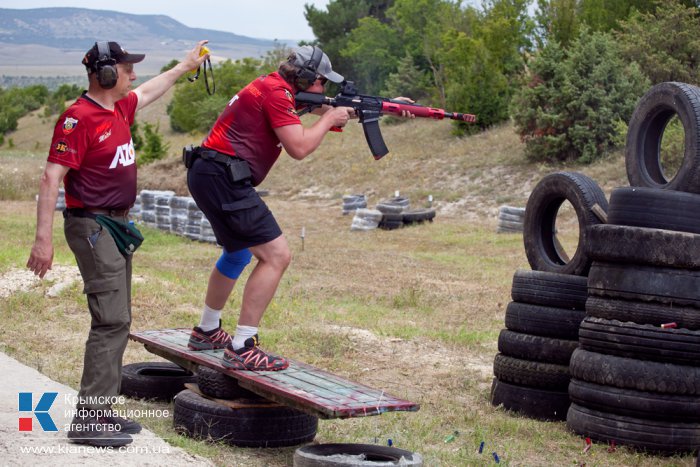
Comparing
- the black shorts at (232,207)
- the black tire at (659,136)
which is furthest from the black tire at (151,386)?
the black tire at (659,136)

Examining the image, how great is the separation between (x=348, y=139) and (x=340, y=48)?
91.4ft

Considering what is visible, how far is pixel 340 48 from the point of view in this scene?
68438 millimetres

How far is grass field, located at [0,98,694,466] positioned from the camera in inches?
253

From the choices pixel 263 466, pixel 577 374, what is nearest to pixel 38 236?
pixel 263 466

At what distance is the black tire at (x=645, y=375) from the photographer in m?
6.32

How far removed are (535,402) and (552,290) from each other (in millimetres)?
865

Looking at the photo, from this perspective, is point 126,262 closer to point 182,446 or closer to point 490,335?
point 182,446

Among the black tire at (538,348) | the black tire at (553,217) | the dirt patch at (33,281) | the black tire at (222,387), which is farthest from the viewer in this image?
the dirt patch at (33,281)

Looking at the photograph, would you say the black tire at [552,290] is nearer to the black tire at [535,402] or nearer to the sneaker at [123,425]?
the black tire at [535,402]

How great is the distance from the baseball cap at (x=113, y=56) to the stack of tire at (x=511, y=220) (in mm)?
17287

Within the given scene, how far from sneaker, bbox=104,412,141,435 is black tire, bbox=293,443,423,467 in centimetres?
100

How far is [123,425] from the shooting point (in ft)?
18.0

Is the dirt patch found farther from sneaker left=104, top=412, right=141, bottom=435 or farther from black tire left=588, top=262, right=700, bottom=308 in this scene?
black tire left=588, top=262, right=700, bottom=308

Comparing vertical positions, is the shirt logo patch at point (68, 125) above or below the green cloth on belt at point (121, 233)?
above
